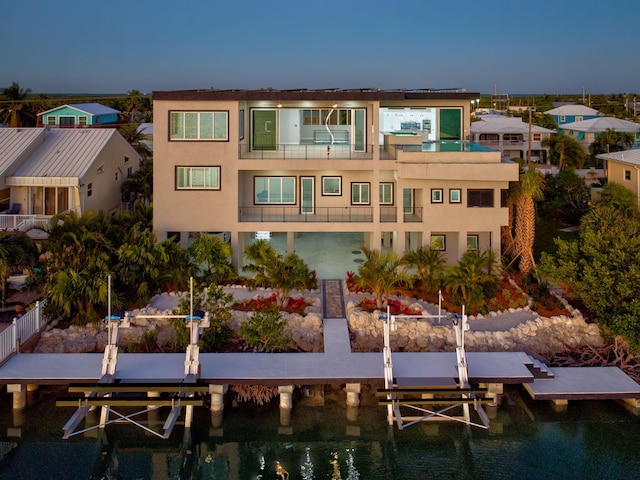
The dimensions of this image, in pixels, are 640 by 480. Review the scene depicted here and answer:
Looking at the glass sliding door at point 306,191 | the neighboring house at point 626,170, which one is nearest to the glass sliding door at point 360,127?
the glass sliding door at point 306,191

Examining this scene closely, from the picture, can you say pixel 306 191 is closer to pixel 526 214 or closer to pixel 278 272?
pixel 278 272

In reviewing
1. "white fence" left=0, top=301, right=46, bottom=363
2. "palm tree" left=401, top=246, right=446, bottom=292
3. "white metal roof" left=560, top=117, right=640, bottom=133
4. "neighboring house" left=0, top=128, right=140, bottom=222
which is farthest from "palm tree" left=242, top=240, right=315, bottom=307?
"white metal roof" left=560, top=117, right=640, bottom=133

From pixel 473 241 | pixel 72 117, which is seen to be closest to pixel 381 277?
pixel 473 241

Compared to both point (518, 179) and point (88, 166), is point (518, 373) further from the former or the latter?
point (88, 166)

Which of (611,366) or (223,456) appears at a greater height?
(611,366)

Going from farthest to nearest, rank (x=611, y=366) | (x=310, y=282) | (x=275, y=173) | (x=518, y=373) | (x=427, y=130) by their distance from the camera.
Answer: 1. (x=427, y=130)
2. (x=275, y=173)
3. (x=310, y=282)
4. (x=611, y=366)
5. (x=518, y=373)

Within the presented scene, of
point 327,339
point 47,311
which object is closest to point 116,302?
point 47,311
